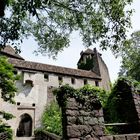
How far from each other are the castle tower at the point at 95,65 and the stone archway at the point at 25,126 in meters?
14.2

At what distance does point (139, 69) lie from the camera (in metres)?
34.7

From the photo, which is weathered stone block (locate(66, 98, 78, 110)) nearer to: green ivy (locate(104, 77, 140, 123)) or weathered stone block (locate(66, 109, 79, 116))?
weathered stone block (locate(66, 109, 79, 116))

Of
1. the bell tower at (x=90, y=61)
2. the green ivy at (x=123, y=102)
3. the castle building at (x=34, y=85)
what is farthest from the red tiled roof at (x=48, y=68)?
the green ivy at (x=123, y=102)

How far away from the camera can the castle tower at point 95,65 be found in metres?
38.0

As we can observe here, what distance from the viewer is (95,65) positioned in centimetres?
3956

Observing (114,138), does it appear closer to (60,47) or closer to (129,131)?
(129,131)

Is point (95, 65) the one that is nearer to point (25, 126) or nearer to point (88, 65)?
point (88, 65)

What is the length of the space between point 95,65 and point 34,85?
544 inches

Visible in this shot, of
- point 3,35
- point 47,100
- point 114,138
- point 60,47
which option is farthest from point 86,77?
point 114,138

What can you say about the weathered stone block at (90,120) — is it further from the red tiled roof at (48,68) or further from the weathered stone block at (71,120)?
the red tiled roof at (48,68)

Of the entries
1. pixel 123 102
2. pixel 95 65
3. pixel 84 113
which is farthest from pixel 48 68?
pixel 84 113

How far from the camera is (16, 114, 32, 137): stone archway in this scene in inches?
1094

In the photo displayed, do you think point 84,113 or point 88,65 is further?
point 88,65

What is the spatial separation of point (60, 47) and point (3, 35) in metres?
4.96
